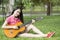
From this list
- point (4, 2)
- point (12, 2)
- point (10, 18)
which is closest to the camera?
point (10, 18)

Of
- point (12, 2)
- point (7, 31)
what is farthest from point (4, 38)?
point (12, 2)

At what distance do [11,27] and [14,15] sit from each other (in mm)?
448

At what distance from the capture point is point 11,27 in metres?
8.80

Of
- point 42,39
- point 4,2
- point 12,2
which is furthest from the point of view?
point 4,2

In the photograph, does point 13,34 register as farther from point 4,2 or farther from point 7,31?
point 4,2

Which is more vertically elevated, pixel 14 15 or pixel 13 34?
pixel 14 15

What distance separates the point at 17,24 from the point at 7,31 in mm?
402

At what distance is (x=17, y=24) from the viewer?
9.07 m

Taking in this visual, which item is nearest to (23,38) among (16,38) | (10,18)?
(16,38)

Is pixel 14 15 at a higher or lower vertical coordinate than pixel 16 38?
higher

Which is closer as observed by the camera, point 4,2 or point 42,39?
point 42,39

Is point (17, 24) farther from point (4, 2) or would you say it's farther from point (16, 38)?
point (4, 2)

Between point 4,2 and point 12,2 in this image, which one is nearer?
point 12,2

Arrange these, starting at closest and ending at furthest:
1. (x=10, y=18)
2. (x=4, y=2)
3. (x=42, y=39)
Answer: (x=42, y=39), (x=10, y=18), (x=4, y=2)
